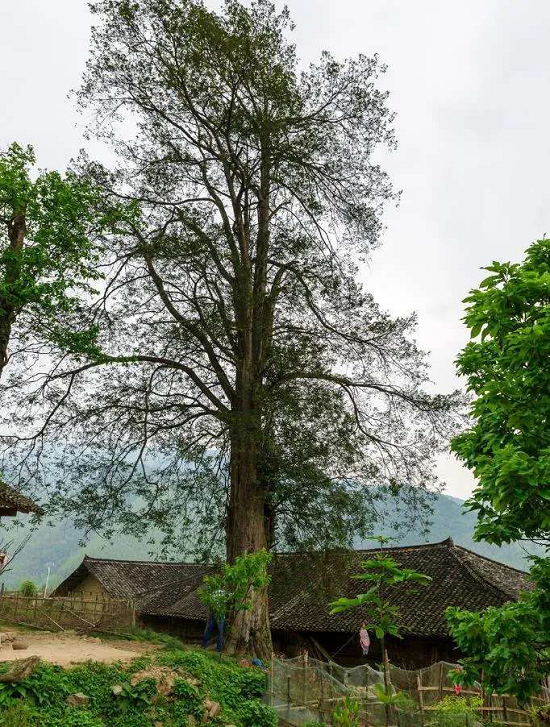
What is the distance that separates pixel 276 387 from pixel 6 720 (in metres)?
9.83

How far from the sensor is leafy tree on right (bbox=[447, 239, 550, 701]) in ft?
20.9

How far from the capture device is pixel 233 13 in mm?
16141

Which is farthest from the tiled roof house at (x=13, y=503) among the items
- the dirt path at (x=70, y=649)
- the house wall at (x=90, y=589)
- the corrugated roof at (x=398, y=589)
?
the house wall at (x=90, y=589)

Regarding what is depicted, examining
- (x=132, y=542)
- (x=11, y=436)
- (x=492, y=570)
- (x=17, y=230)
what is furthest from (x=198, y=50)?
(x=132, y=542)

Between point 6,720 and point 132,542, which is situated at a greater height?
point 132,542

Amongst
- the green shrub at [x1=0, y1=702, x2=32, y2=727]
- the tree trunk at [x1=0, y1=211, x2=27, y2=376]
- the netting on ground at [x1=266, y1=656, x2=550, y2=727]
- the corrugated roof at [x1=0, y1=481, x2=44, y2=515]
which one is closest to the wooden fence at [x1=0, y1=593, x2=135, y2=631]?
the corrugated roof at [x1=0, y1=481, x2=44, y2=515]

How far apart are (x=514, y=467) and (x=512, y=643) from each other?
83.6 inches

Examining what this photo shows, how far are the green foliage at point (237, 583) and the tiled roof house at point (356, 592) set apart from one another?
2795mm

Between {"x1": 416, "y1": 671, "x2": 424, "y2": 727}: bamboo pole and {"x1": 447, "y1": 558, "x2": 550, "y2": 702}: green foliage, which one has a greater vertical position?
{"x1": 447, "y1": 558, "x2": 550, "y2": 702}: green foliage

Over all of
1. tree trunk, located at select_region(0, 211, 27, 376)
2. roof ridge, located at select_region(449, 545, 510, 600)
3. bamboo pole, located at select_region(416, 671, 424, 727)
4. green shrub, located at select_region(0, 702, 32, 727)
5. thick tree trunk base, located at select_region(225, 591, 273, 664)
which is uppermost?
tree trunk, located at select_region(0, 211, 27, 376)

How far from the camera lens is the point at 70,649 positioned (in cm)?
1288

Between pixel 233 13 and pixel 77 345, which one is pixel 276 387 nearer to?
pixel 77 345

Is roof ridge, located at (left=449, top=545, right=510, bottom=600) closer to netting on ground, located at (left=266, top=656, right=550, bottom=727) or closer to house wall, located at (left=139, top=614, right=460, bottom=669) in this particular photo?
house wall, located at (left=139, top=614, right=460, bottom=669)

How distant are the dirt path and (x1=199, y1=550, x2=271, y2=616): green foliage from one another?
185 centimetres
